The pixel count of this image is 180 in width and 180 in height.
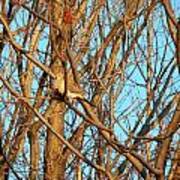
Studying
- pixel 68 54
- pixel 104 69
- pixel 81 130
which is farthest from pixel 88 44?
pixel 68 54

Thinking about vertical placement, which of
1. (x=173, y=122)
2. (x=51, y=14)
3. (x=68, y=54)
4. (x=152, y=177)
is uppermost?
(x=51, y=14)

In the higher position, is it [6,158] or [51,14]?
[51,14]

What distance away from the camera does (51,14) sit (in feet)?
13.3

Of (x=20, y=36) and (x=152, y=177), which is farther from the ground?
(x=20, y=36)

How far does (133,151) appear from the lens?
12.6 feet

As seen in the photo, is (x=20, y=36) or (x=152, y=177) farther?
(x=20, y=36)

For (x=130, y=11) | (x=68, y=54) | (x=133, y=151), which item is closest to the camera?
(x=68, y=54)

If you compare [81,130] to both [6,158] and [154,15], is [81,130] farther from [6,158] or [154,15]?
[154,15]

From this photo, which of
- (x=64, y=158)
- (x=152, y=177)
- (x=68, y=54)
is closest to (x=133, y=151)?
(x=152, y=177)

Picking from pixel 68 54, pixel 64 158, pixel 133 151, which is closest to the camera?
pixel 68 54

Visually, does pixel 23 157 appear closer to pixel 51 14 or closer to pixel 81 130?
pixel 81 130

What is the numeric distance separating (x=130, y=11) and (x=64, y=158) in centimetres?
126

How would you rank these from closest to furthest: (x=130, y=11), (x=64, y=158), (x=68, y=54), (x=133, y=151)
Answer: (x=68, y=54), (x=133, y=151), (x=64, y=158), (x=130, y=11)

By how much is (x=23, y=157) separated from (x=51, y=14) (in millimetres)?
1960
